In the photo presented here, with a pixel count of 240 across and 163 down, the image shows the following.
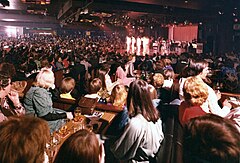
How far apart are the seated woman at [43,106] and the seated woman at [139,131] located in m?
0.86

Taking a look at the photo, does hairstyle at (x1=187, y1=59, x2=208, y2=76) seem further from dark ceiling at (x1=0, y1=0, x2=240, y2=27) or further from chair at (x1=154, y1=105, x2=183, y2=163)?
dark ceiling at (x1=0, y1=0, x2=240, y2=27)

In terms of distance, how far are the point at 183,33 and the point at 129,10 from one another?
32.1 ft

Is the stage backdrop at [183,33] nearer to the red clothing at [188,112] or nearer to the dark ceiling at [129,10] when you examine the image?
the dark ceiling at [129,10]

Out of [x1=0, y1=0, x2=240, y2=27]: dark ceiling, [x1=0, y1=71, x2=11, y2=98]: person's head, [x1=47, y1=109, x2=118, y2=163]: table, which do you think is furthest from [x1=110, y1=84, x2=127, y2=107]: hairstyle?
[x1=0, y1=0, x2=240, y2=27]: dark ceiling

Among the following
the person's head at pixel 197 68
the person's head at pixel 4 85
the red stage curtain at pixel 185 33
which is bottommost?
the person's head at pixel 4 85

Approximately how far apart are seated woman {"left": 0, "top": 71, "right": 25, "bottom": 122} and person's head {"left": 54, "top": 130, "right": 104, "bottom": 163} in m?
1.33

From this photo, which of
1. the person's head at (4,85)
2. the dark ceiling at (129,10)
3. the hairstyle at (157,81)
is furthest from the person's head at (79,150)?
the dark ceiling at (129,10)

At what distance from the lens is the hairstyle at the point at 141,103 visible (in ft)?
8.18

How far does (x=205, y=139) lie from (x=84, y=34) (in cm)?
1879

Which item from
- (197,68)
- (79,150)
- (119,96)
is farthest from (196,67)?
(79,150)

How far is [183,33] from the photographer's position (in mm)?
22141

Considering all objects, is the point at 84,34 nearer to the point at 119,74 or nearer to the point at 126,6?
the point at 126,6

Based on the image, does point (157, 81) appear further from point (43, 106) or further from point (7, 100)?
point (7, 100)

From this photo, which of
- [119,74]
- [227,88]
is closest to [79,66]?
[119,74]
